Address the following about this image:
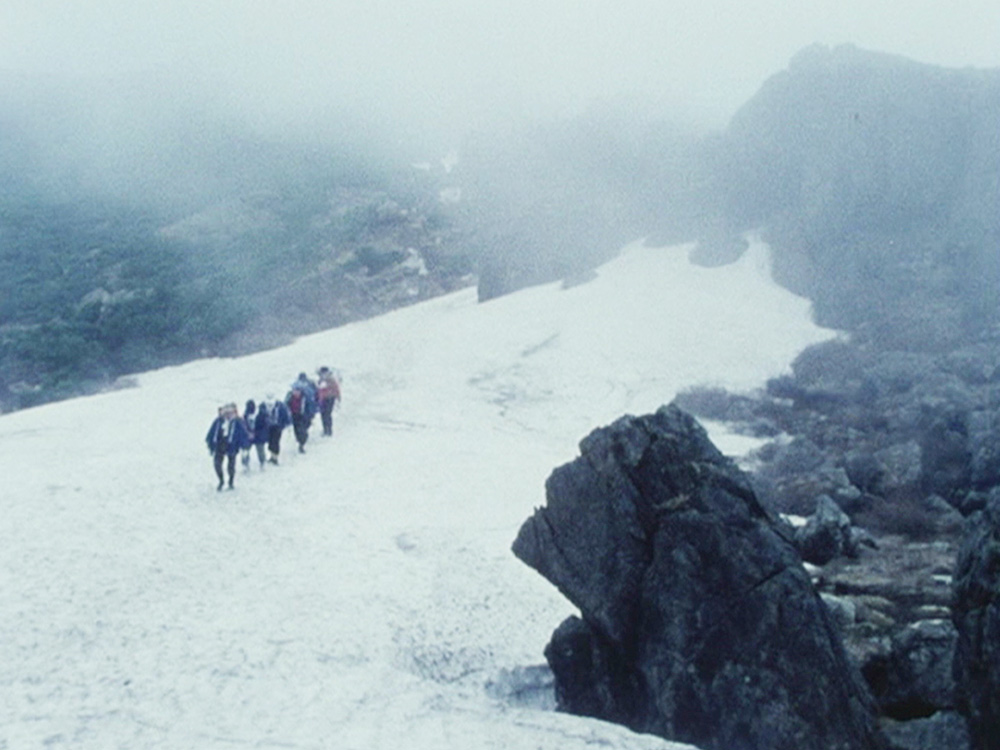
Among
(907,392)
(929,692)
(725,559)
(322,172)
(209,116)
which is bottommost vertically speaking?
(907,392)

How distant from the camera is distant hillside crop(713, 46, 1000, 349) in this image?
4831 cm

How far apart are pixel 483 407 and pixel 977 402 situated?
1903 centimetres

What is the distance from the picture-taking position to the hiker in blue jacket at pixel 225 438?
2416 cm

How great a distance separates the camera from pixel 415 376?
134ft

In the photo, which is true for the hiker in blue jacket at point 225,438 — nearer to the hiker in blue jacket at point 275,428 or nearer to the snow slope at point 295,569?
the snow slope at point 295,569

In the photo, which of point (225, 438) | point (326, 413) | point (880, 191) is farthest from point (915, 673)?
point (880, 191)

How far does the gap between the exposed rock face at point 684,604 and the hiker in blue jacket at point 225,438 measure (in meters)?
11.1

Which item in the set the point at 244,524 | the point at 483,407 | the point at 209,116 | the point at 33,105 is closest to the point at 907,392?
the point at 483,407

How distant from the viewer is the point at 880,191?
185 ft

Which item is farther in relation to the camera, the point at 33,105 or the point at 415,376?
the point at 33,105

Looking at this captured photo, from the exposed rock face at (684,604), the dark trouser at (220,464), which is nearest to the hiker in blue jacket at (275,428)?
the dark trouser at (220,464)

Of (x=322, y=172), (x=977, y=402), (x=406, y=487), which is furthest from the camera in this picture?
(x=322, y=172)

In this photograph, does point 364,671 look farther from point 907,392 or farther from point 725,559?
point 907,392

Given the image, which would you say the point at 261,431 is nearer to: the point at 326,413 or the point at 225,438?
the point at 225,438
